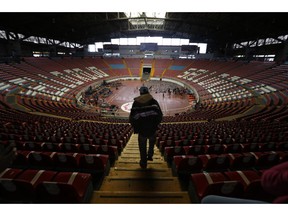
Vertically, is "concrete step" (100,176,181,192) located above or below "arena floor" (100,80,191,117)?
above

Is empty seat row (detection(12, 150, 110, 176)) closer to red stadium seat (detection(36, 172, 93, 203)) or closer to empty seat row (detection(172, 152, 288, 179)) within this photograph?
red stadium seat (detection(36, 172, 93, 203))

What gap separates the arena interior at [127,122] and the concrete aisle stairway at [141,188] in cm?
2

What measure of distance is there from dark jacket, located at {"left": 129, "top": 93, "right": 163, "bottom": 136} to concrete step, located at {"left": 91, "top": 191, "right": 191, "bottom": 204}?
1449 millimetres

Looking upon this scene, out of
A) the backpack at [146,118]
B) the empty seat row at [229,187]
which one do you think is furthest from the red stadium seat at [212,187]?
the backpack at [146,118]

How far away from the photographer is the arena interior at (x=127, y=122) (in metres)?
2.79

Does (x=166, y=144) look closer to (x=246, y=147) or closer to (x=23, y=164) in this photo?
(x=246, y=147)

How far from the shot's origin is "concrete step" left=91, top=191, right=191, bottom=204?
2.78 m

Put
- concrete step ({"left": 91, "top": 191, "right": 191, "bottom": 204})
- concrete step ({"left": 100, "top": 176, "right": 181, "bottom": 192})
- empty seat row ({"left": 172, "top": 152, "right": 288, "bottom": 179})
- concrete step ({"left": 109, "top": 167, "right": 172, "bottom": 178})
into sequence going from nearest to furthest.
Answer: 1. concrete step ({"left": 91, "top": 191, "right": 191, "bottom": 204})
2. concrete step ({"left": 100, "top": 176, "right": 181, "bottom": 192})
3. empty seat row ({"left": 172, "top": 152, "right": 288, "bottom": 179})
4. concrete step ({"left": 109, "top": 167, "right": 172, "bottom": 178})

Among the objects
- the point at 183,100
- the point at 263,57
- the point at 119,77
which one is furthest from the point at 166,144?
the point at 263,57

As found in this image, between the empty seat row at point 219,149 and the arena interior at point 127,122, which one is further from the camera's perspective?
the empty seat row at point 219,149

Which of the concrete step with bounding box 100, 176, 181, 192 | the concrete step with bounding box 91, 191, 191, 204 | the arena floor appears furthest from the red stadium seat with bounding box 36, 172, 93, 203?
the arena floor

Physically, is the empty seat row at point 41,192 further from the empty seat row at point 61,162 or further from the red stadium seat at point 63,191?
the empty seat row at point 61,162

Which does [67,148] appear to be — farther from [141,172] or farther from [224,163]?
[224,163]

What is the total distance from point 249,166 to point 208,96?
26113mm
